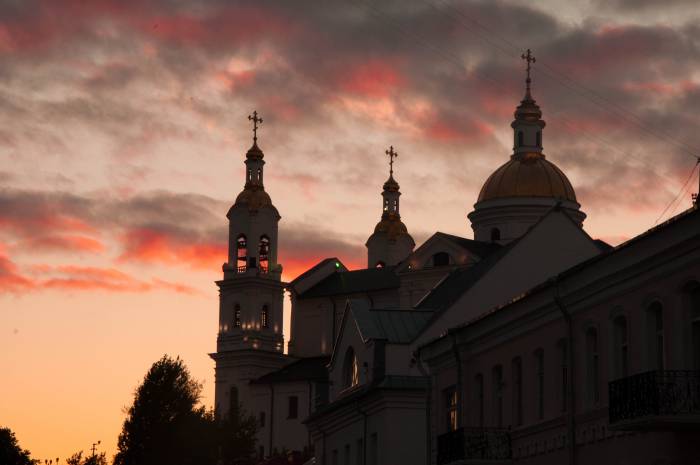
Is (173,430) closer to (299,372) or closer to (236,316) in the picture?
(299,372)

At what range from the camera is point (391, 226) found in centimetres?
11331

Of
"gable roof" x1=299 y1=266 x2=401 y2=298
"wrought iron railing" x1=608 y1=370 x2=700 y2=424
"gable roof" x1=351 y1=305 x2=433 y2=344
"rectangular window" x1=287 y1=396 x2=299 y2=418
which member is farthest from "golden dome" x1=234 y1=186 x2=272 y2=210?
"wrought iron railing" x1=608 y1=370 x2=700 y2=424

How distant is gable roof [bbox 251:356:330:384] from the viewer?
327ft

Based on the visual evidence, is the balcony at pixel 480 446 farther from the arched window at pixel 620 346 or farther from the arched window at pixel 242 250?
the arched window at pixel 242 250

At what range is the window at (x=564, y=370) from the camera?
30922 mm

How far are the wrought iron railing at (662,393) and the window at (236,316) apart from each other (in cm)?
8071

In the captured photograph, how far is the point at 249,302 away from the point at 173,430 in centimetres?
2292

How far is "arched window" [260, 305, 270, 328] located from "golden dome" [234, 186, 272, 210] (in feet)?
21.5

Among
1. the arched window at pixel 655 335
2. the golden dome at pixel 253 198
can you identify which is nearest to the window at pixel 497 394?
the arched window at pixel 655 335

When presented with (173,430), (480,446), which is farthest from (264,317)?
(480,446)

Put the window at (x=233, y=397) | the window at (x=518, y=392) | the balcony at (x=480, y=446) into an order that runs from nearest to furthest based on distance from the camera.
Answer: the window at (x=518, y=392), the balcony at (x=480, y=446), the window at (x=233, y=397)

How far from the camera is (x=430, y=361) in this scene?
134ft

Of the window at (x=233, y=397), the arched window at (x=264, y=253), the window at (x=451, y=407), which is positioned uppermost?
the arched window at (x=264, y=253)

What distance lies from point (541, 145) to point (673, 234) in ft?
204
